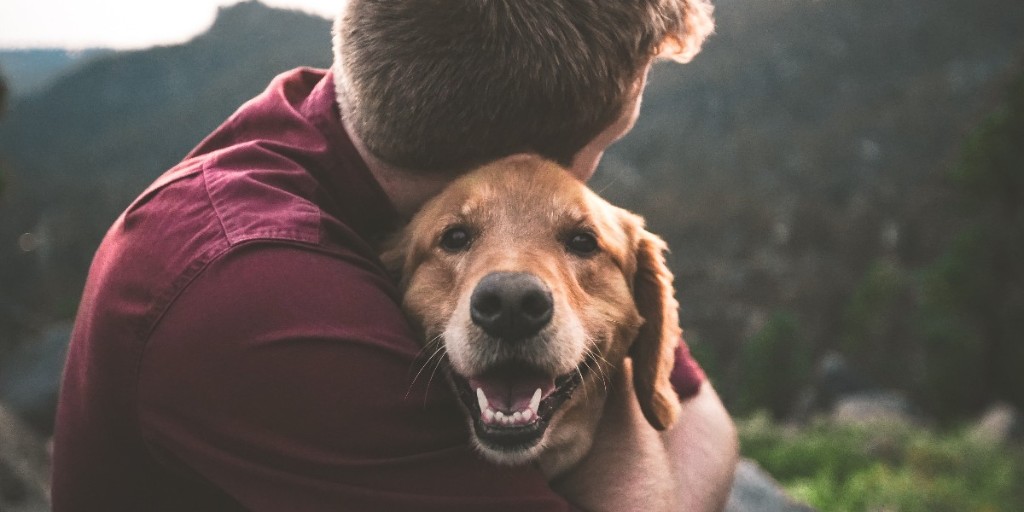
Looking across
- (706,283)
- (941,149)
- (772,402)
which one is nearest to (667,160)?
(706,283)

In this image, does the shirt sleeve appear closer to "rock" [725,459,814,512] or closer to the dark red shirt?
the dark red shirt

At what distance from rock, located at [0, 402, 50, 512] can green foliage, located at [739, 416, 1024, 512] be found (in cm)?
647

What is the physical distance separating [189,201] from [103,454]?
0.80 meters

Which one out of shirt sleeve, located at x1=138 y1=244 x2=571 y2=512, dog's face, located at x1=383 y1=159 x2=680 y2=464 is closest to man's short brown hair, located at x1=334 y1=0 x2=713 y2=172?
dog's face, located at x1=383 y1=159 x2=680 y2=464

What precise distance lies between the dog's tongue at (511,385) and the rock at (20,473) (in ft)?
13.6

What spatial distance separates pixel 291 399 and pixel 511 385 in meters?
0.83

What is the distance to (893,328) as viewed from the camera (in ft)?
148

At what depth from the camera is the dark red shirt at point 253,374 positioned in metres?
1.80

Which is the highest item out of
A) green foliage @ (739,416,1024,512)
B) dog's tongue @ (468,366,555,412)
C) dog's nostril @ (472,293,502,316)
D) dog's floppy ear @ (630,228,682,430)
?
dog's nostril @ (472,293,502,316)

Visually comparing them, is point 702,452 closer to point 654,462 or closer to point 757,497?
point 654,462

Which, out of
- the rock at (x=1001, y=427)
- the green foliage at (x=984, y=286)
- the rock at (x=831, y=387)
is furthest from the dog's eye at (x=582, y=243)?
the rock at (x=831, y=387)

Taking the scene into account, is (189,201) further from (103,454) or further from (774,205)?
(774,205)

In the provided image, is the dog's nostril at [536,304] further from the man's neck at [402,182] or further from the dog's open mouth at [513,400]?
the man's neck at [402,182]

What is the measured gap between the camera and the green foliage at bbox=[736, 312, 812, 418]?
35.2 m
